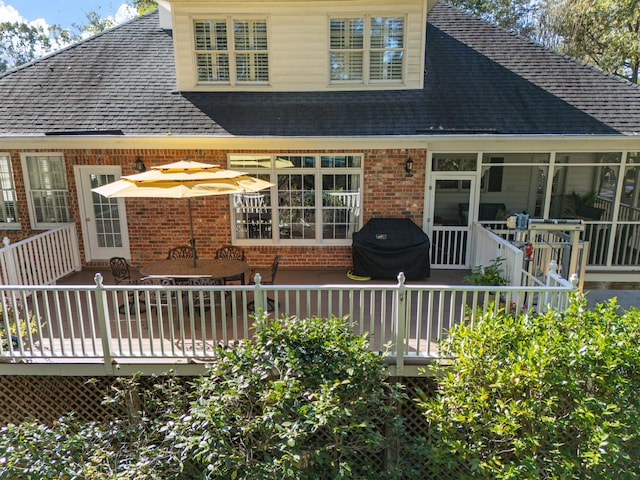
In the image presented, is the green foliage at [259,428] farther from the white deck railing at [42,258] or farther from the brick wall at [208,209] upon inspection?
the brick wall at [208,209]

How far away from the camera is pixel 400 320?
465cm

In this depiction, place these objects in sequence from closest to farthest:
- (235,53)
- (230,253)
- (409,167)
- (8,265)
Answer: (8,265) → (230,253) → (409,167) → (235,53)

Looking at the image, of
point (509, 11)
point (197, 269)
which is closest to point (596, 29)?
point (509, 11)

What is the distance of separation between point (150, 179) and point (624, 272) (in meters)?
8.88

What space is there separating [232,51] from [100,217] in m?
4.28

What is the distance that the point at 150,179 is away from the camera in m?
5.49

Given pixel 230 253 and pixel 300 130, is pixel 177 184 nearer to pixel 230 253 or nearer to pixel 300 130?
pixel 230 253

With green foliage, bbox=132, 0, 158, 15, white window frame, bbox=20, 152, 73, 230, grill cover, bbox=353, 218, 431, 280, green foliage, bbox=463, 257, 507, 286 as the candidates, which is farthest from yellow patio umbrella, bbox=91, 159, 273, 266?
green foliage, bbox=132, 0, 158, 15

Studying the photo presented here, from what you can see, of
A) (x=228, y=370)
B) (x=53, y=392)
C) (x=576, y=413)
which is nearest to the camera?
(x=576, y=413)

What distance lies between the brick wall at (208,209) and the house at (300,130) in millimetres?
27

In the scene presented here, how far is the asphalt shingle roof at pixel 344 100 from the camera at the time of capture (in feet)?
25.3

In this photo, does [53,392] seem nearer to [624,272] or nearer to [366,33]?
[366,33]

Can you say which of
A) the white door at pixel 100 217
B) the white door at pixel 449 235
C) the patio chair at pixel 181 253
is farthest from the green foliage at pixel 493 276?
the white door at pixel 100 217

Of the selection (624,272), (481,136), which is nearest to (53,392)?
(481,136)
